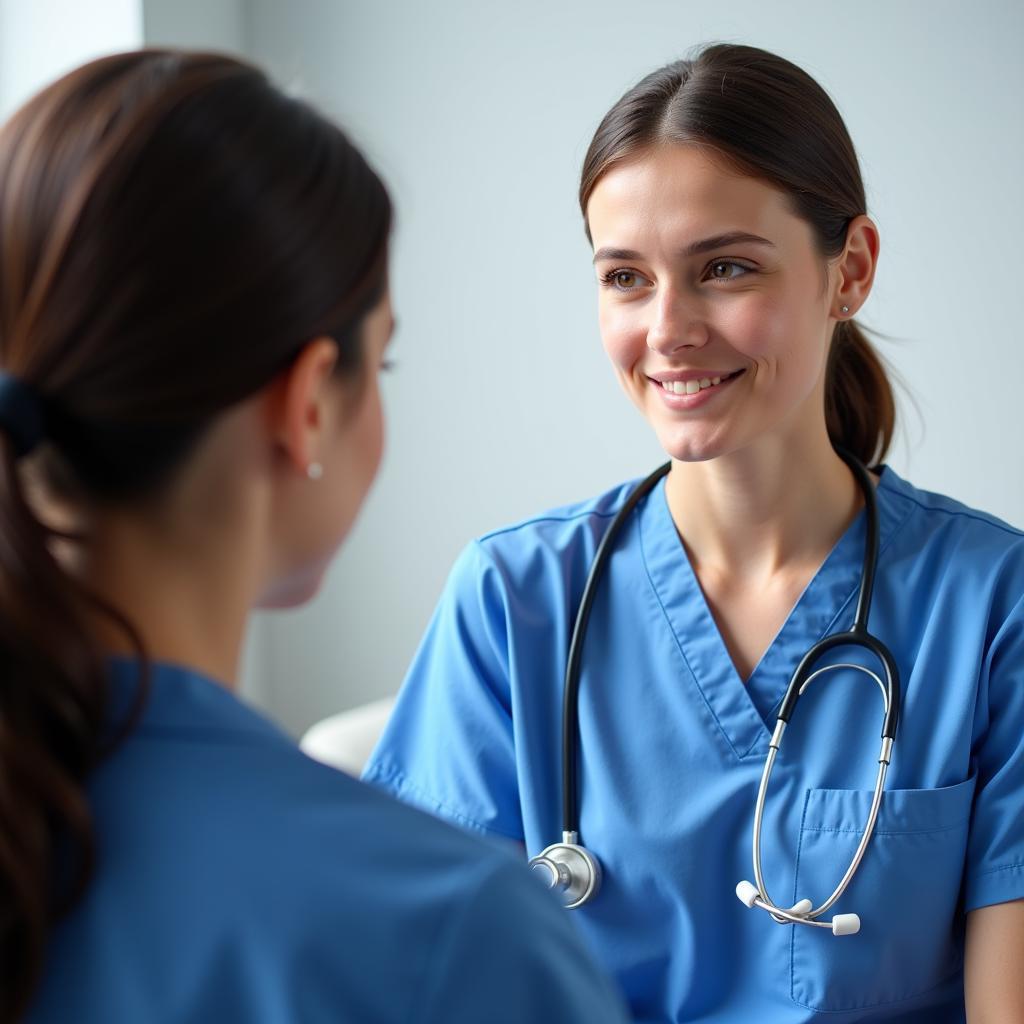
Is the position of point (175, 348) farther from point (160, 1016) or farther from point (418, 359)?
point (418, 359)

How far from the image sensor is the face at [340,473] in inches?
27.5

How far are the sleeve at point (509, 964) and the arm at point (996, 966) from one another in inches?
25.1

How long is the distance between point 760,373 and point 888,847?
448 mm

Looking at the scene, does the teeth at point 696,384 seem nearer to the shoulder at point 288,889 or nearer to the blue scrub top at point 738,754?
the blue scrub top at point 738,754

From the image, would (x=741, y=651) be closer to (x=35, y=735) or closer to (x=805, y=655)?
(x=805, y=655)

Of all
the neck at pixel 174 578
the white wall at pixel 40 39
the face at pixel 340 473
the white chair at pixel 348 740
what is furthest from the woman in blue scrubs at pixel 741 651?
the white wall at pixel 40 39

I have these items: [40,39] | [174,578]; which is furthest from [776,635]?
[40,39]

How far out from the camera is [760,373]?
1241 mm

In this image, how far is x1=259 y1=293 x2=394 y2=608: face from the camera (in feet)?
2.30

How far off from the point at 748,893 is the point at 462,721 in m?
0.34

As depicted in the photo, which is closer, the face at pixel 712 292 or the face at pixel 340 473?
the face at pixel 340 473

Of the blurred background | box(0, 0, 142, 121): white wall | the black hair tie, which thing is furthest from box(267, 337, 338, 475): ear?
box(0, 0, 142, 121): white wall

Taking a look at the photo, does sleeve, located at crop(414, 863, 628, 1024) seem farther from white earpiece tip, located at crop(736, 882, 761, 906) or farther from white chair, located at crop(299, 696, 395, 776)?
white chair, located at crop(299, 696, 395, 776)

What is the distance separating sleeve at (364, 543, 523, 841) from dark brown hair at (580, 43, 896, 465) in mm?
436
